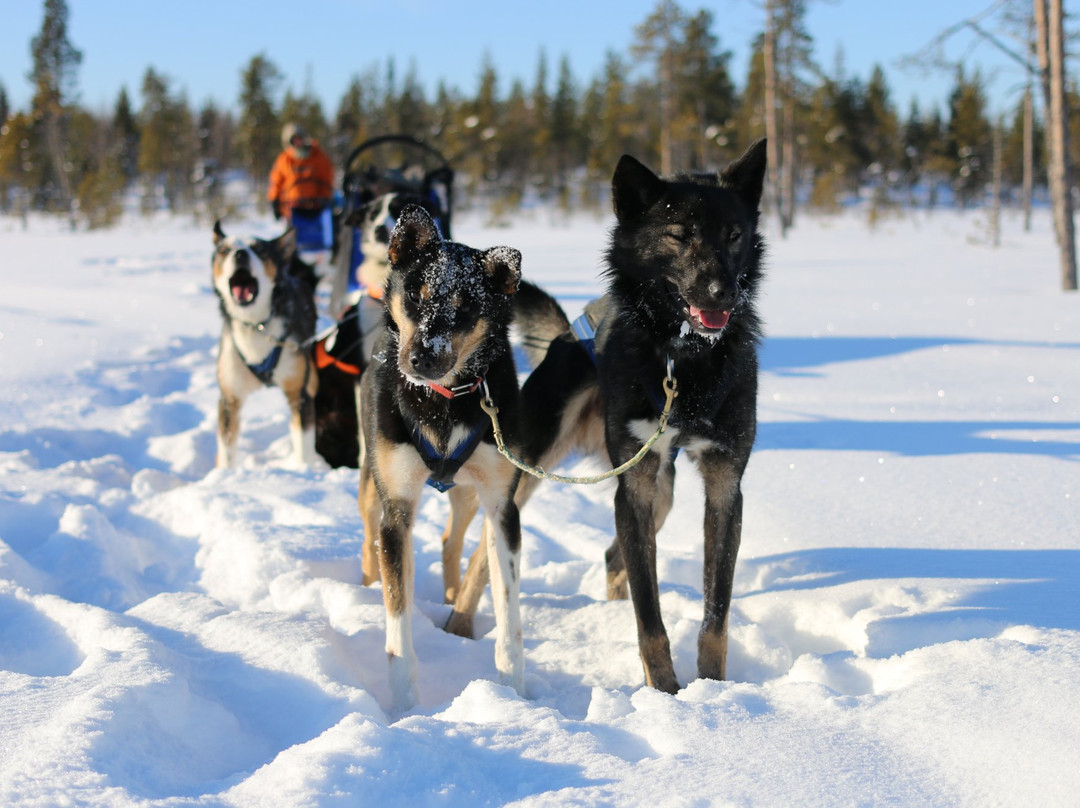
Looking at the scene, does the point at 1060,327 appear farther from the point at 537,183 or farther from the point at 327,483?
the point at 537,183

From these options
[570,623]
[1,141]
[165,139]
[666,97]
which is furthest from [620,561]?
[165,139]

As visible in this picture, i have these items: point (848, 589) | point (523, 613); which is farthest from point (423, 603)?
point (848, 589)

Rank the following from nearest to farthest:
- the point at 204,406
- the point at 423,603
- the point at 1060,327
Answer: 1. the point at 423,603
2. the point at 204,406
3. the point at 1060,327

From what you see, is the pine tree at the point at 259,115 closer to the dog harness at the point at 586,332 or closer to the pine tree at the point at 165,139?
the pine tree at the point at 165,139

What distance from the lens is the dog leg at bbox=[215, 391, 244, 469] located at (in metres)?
5.08

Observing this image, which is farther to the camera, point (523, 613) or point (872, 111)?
point (872, 111)

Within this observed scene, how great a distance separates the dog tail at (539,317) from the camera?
3.51m

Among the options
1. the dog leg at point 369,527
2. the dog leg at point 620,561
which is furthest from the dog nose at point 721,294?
the dog leg at point 369,527

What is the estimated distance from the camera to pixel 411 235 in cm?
254

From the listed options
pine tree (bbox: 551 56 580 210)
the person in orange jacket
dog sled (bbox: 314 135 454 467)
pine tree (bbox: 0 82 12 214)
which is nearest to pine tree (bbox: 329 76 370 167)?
pine tree (bbox: 551 56 580 210)

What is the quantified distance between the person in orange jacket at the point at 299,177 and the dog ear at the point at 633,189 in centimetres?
763

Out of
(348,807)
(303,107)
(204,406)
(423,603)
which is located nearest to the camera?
(348,807)

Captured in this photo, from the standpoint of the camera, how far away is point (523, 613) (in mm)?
3297

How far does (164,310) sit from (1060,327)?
10.7 metres
